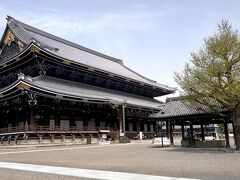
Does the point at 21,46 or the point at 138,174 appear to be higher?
the point at 21,46

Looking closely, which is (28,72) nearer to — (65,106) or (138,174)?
(65,106)

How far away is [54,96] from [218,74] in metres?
19.3

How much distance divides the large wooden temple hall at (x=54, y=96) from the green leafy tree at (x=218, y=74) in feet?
50.7

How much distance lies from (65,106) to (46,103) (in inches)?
121

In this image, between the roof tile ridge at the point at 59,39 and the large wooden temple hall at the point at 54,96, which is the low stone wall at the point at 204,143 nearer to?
the large wooden temple hall at the point at 54,96

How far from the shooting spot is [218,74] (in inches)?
784

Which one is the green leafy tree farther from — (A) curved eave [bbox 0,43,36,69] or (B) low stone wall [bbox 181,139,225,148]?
(A) curved eave [bbox 0,43,36,69]

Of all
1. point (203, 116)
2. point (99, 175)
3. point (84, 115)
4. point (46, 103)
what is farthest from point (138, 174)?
point (84, 115)

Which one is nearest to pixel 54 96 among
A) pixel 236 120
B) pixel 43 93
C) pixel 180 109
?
pixel 43 93

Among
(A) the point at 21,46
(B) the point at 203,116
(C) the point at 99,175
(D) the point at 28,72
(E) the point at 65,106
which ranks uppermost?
(A) the point at 21,46

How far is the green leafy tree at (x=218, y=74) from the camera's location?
64.5ft

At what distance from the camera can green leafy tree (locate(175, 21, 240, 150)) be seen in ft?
64.5

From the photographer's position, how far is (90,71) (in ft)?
137

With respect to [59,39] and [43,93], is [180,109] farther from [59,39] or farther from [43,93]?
[59,39]
